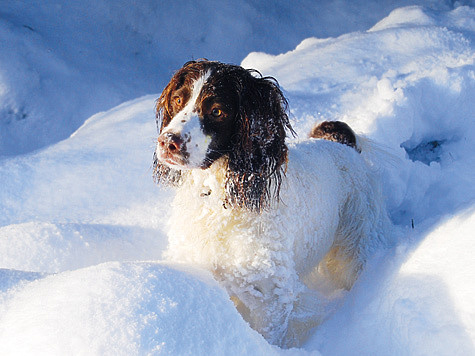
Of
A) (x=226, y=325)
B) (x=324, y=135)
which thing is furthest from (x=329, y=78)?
(x=226, y=325)

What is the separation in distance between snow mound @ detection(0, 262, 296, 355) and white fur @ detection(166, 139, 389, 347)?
308 millimetres

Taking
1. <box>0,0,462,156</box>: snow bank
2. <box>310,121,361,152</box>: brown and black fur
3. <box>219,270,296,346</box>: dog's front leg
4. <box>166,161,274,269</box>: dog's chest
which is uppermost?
<box>310,121,361,152</box>: brown and black fur

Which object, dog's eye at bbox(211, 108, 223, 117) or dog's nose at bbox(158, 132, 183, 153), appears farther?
dog's eye at bbox(211, 108, 223, 117)

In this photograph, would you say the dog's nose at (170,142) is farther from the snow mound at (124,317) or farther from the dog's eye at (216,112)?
the snow mound at (124,317)

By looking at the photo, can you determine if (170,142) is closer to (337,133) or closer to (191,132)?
(191,132)

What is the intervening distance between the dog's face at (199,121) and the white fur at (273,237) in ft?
0.44

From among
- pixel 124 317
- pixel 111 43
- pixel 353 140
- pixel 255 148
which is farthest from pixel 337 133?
pixel 111 43

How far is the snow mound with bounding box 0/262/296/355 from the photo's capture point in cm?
111

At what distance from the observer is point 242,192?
1.72m

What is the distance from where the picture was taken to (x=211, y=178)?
5.95 feet

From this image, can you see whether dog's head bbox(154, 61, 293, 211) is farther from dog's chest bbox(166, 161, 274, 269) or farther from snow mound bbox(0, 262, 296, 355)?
snow mound bbox(0, 262, 296, 355)

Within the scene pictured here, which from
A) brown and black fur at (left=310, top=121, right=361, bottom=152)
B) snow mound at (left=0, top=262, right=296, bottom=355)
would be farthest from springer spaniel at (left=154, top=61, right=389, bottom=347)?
brown and black fur at (left=310, top=121, right=361, bottom=152)

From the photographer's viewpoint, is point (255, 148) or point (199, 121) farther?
point (255, 148)

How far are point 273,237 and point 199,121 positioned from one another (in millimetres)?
562
